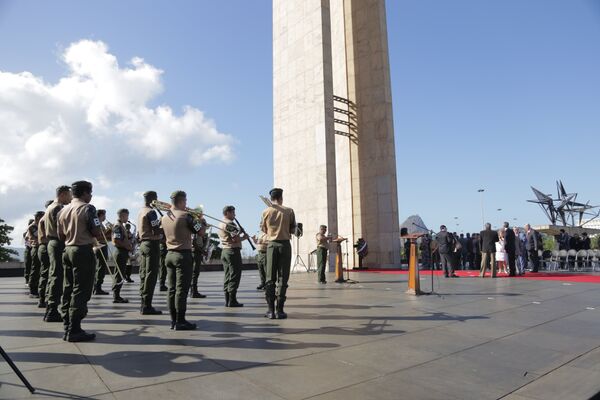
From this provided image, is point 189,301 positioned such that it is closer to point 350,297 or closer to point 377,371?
point 350,297

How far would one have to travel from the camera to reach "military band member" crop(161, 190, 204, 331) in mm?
5539

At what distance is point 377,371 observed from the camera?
3.78 meters

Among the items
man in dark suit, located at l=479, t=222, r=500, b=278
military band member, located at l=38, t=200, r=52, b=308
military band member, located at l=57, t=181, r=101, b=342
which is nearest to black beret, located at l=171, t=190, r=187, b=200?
military band member, located at l=57, t=181, r=101, b=342

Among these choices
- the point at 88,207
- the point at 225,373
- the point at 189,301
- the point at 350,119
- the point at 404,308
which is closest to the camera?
the point at 225,373

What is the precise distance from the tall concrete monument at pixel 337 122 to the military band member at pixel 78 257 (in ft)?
48.9

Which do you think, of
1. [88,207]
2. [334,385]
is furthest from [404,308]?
[88,207]

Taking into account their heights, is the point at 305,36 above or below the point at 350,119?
above

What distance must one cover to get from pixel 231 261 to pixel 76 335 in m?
3.24

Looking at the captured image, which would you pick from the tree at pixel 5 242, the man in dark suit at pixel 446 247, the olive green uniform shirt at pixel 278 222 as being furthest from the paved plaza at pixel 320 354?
the tree at pixel 5 242

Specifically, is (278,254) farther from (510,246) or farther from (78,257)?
(510,246)

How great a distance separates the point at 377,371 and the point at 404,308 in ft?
12.3

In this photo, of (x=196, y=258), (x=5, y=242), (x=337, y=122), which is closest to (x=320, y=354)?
(x=196, y=258)

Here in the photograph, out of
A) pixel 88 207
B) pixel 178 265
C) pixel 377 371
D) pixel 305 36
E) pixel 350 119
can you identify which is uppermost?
pixel 305 36

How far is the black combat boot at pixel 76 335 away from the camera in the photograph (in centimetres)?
483
